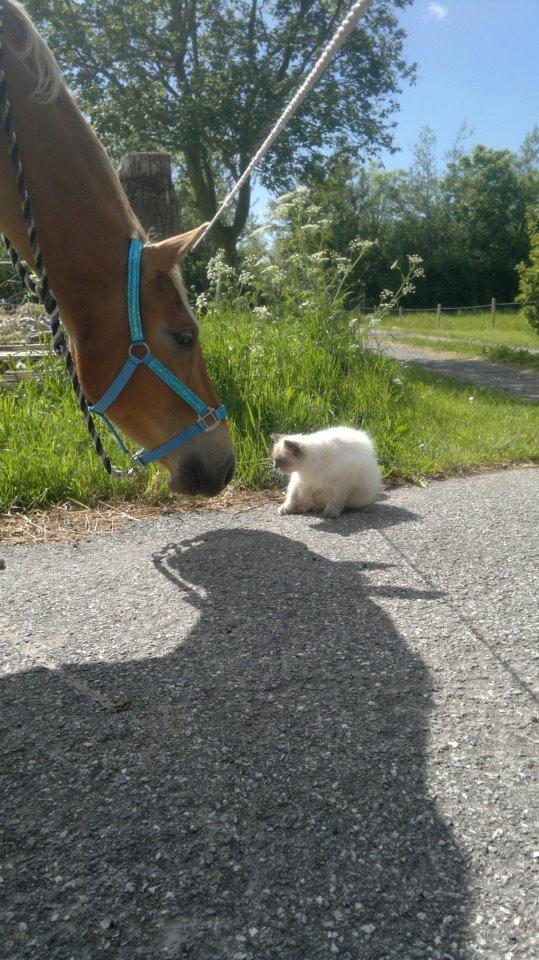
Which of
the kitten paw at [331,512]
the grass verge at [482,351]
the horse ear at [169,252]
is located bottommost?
the kitten paw at [331,512]

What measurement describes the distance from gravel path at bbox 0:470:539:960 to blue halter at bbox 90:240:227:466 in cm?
77

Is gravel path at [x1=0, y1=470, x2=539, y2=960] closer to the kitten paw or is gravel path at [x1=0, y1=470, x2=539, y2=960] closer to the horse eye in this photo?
the kitten paw

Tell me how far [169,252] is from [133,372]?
422mm

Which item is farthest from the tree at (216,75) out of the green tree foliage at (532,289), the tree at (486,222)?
the tree at (486,222)

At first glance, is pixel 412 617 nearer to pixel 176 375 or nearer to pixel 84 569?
pixel 176 375

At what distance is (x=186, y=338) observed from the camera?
234cm

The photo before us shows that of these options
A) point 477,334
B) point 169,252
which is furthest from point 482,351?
point 169,252

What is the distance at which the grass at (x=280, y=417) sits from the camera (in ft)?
14.5

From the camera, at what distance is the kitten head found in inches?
176

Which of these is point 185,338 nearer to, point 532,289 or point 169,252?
point 169,252

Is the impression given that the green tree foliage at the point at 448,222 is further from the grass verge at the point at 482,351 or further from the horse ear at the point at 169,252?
the horse ear at the point at 169,252

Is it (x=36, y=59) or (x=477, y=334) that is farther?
(x=477, y=334)

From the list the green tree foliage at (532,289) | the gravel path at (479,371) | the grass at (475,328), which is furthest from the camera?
the grass at (475,328)

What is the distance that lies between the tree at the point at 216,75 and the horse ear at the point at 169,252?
43.1 feet
